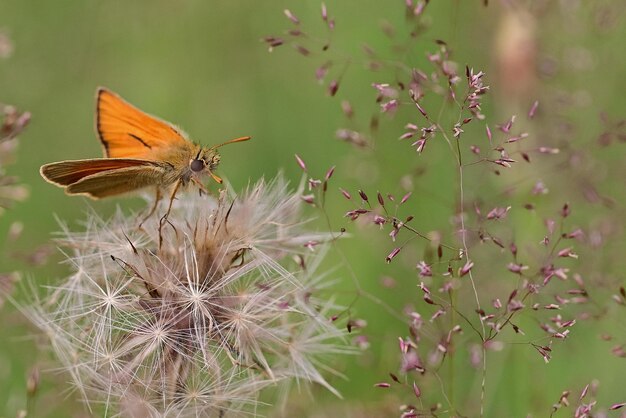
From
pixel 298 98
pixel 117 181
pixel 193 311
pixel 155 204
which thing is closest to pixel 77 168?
pixel 117 181

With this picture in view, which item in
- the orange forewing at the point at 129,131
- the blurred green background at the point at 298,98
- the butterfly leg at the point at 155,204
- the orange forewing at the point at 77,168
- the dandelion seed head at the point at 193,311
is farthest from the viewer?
the blurred green background at the point at 298,98

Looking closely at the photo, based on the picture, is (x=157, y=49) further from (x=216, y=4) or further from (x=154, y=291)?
(x=154, y=291)

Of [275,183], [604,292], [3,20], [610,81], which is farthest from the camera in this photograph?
[3,20]

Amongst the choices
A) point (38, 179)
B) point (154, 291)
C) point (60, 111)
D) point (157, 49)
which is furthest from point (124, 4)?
point (154, 291)

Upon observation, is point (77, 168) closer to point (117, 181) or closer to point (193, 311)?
point (117, 181)

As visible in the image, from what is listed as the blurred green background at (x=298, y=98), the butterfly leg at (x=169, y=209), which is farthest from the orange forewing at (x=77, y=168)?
the blurred green background at (x=298, y=98)

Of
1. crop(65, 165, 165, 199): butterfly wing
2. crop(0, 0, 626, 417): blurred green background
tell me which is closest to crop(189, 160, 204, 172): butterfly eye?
crop(65, 165, 165, 199): butterfly wing

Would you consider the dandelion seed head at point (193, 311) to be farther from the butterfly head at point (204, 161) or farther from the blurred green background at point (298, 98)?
the blurred green background at point (298, 98)

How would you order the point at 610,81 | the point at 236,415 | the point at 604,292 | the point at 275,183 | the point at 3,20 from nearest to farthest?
the point at 236,415, the point at 275,183, the point at 604,292, the point at 610,81, the point at 3,20
